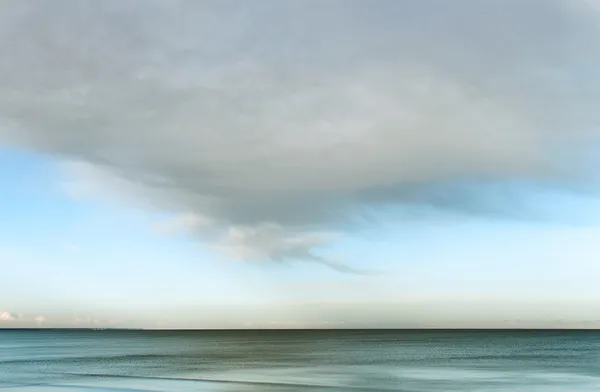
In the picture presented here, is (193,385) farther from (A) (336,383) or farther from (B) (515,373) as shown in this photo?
(B) (515,373)

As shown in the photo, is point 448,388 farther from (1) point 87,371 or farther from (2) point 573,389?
(1) point 87,371

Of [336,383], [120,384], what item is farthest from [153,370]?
[336,383]

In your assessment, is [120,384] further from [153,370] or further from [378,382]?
[378,382]

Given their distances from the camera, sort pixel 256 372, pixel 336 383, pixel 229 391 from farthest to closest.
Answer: pixel 256 372 → pixel 336 383 → pixel 229 391

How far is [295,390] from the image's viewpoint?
1874 inches

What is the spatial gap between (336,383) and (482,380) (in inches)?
538

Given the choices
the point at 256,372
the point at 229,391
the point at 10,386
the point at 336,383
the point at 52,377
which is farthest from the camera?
the point at 256,372

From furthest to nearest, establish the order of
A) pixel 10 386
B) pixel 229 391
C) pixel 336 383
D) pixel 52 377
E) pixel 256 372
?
pixel 256 372
pixel 52 377
pixel 336 383
pixel 10 386
pixel 229 391

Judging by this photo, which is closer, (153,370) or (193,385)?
(193,385)

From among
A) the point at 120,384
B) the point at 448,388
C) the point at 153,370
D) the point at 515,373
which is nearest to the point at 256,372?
the point at 153,370

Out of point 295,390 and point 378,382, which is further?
point 378,382

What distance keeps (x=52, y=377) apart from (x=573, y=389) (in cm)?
4629

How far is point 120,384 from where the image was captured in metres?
51.3

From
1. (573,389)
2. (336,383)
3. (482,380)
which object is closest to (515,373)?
(482,380)
